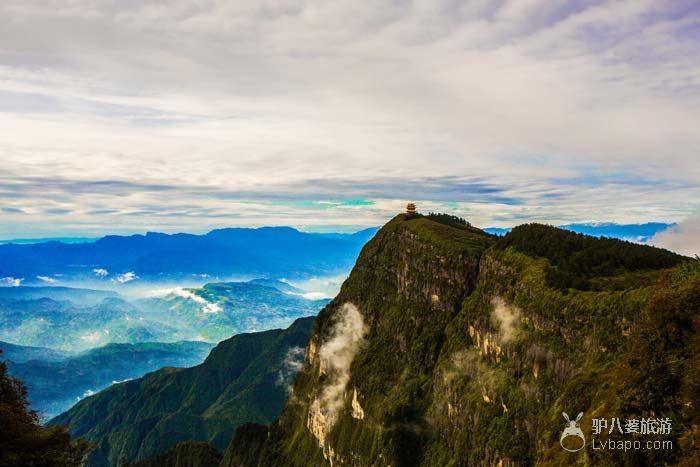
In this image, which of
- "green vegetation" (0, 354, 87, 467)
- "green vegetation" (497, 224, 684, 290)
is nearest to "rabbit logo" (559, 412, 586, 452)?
"green vegetation" (497, 224, 684, 290)

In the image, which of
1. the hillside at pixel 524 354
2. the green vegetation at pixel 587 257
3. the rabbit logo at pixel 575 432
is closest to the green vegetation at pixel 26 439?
the hillside at pixel 524 354

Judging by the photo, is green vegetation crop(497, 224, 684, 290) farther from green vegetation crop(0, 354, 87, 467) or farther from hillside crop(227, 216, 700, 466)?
green vegetation crop(0, 354, 87, 467)

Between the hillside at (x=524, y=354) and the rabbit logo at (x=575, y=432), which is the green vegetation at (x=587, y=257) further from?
the rabbit logo at (x=575, y=432)

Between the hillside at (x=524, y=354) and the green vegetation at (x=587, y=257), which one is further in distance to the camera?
the green vegetation at (x=587, y=257)

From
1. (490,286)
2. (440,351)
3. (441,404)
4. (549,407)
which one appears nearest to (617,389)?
(549,407)

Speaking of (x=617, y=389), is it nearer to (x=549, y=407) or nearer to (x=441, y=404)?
(x=549, y=407)
